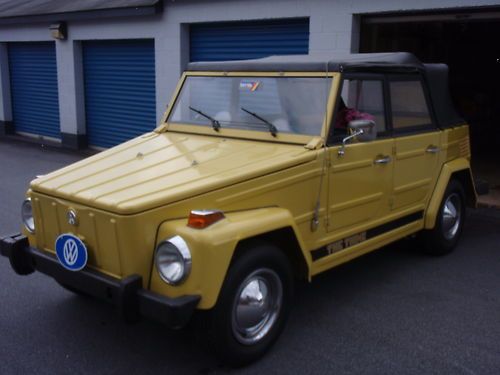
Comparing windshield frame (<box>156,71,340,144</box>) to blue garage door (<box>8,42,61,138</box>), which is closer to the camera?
windshield frame (<box>156,71,340,144</box>)

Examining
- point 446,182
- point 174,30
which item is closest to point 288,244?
point 446,182

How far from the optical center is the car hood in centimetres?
329

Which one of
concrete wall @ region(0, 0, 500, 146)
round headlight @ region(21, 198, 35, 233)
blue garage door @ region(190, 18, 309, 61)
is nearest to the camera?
round headlight @ region(21, 198, 35, 233)

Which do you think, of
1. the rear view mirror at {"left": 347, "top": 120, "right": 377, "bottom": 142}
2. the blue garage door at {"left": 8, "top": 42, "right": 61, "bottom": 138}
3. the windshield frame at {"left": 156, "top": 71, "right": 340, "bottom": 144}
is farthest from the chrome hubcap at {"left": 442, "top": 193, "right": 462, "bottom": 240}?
the blue garage door at {"left": 8, "top": 42, "right": 61, "bottom": 138}

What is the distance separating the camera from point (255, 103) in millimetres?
4371

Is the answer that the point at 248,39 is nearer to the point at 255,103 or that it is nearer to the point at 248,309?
the point at 255,103

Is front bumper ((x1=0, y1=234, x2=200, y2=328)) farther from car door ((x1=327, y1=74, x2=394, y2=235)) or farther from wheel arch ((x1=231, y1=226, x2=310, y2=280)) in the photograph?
car door ((x1=327, y1=74, x2=394, y2=235))

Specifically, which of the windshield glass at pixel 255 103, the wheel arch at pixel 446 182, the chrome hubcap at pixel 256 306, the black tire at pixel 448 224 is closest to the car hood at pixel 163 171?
the windshield glass at pixel 255 103

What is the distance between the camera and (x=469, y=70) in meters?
14.4

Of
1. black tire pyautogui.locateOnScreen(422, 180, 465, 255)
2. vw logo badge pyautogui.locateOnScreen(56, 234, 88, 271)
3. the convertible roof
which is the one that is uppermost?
the convertible roof

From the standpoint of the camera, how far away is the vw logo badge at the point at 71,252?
333 centimetres

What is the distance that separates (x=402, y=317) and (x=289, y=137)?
1616 millimetres

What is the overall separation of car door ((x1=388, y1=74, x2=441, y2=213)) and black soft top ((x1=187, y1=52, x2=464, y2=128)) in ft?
0.38

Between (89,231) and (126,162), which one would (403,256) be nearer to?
(126,162)
